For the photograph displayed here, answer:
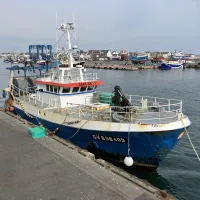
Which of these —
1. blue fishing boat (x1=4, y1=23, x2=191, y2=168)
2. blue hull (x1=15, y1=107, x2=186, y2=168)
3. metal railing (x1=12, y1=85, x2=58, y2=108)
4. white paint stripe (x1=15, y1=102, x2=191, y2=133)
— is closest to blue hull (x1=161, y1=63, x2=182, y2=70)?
metal railing (x1=12, y1=85, x2=58, y2=108)

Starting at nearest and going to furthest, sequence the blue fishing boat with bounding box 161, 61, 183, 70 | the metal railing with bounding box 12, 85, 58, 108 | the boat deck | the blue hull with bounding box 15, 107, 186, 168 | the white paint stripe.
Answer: the white paint stripe < the blue hull with bounding box 15, 107, 186, 168 < the boat deck < the metal railing with bounding box 12, 85, 58, 108 < the blue fishing boat with bounding box 161, 61, 183, 70

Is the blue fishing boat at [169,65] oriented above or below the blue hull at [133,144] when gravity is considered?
above

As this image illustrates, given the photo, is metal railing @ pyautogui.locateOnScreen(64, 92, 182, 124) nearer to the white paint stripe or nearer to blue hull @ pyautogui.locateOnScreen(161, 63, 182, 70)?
the white paint stripe

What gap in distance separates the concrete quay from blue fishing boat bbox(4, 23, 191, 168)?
5.16 ft

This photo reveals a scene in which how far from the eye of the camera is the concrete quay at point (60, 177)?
24.5ft

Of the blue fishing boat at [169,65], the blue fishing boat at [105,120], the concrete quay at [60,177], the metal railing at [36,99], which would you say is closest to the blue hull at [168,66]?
the blue fishing boat at [169,65]

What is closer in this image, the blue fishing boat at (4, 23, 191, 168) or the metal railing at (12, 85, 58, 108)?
the blue fishing boat at (4, 23, 191, 168)

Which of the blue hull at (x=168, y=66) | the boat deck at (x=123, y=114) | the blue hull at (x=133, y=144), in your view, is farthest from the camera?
the blue hull at (x=168, y=66)

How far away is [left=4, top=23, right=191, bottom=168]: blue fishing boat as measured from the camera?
1105cm

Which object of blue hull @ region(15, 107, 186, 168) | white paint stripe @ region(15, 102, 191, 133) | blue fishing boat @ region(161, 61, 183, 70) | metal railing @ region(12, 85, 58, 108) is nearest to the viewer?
white paint stripe @ region(15, 102, 191, 133)

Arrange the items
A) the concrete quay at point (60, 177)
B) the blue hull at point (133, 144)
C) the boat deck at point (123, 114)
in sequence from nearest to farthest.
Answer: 1. the concrete quay at point (60, 177)
2. the blue hull at point (133, 144)
3. the boat deck at point (123, 114)

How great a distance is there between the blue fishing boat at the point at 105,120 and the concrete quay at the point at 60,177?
157 centimetres

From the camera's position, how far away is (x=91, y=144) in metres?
12.8

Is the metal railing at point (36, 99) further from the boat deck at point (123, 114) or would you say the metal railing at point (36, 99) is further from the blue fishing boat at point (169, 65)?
the blue fishing boat at point (169, 65)
